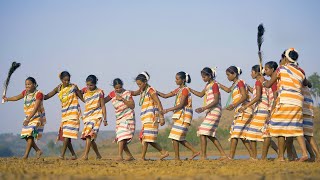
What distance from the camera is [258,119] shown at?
12805mm

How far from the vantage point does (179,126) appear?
1340cm

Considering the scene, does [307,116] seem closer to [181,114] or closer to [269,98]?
[269,98]

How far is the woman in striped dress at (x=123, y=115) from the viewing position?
1361 cm

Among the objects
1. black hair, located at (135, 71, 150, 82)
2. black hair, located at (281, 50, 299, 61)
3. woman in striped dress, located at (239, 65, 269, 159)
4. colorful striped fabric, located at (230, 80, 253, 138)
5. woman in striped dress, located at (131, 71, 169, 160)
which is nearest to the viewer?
black hair, located at (281, 50, 299, 61)

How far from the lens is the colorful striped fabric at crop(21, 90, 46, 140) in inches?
543

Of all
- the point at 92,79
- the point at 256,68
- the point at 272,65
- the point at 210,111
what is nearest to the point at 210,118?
the point at 210,111

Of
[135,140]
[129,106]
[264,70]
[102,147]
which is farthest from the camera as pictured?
[135,140]

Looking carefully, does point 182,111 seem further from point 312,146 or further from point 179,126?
point 312,146

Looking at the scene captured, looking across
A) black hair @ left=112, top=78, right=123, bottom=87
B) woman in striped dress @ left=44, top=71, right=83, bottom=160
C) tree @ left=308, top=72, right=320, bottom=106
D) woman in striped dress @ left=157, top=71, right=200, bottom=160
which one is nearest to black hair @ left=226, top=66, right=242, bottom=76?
woman in striped dress @ left=157, top=71, right=200, bottom=160

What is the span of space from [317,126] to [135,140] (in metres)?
12.4

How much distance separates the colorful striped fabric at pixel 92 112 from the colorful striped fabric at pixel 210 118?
2.58 m

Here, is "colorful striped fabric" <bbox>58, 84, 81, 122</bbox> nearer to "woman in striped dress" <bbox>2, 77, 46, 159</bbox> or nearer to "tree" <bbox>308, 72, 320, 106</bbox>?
"woman in striped dress" <bbox>2, 77, 46, 159</bbox>

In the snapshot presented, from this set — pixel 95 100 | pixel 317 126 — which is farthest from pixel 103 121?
pixel 317 126

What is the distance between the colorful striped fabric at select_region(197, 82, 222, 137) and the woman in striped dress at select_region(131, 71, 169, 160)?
976 mm
